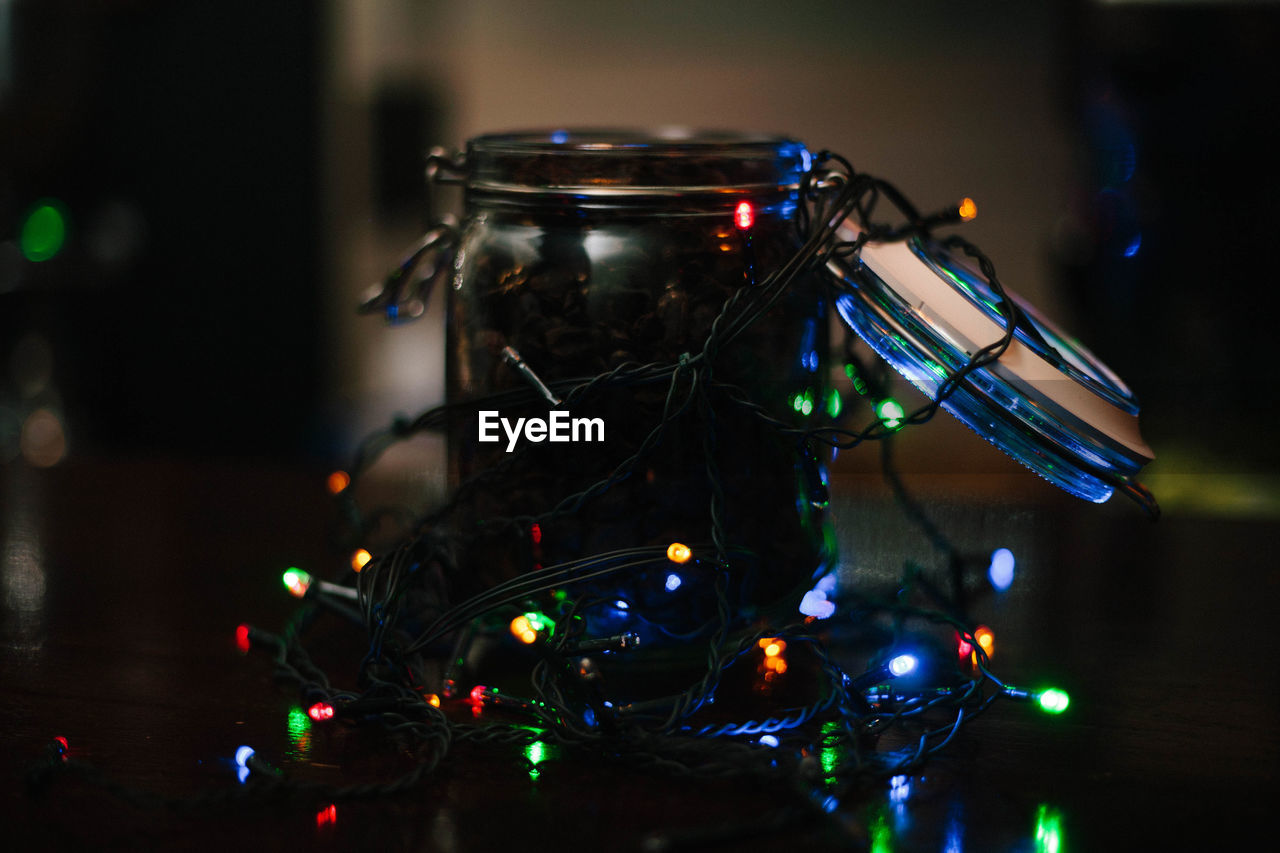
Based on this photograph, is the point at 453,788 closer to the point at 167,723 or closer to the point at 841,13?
the point at 167,723

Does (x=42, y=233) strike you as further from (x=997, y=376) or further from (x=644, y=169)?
(x=997, y=376)

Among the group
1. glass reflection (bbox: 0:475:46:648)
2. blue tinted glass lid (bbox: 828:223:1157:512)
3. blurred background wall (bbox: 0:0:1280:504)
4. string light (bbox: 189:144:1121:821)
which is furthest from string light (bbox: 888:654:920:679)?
blurred background wall (bbox: 0:0:1280:504)

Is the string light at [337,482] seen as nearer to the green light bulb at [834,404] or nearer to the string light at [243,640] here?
the string light at [243,640]

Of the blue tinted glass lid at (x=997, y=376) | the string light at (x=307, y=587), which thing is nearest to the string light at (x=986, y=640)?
the blue tinted glass lid at (x=997, y=376)

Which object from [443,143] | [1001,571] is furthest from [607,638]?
[443,143]

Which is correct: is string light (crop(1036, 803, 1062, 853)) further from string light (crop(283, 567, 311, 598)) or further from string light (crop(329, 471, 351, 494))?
string light (crop(329, 471, 351, 494))

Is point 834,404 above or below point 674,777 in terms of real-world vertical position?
above

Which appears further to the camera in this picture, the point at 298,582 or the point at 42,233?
the point at 42,233
